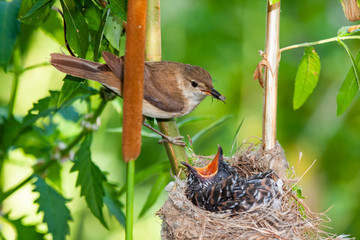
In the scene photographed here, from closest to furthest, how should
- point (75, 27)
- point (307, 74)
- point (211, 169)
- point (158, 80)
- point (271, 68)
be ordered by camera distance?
point (75, 27)
point (271, 68)
point (307, 74)
point (158, 80)
point (211, 169)

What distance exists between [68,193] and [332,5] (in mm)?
2696

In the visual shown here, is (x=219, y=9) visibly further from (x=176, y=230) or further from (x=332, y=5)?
(x=176, y=230)

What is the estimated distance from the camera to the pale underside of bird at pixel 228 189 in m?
2.27

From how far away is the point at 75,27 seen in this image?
1650 millimetres

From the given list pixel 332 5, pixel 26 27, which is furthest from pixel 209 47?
pixel 26 27

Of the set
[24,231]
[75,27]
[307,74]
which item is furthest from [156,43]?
[24,231]

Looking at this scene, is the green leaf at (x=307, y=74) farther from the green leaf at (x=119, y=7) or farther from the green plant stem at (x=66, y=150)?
the green plant stem at (x=66, y=150)

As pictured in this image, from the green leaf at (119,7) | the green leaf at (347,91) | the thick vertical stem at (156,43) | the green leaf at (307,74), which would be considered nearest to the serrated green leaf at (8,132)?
the thick vertical stem at (156,43)

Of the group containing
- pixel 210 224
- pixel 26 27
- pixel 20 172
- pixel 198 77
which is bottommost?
pixel 20 172

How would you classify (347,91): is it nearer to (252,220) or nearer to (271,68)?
(271,68)

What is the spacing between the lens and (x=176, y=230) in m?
2.00

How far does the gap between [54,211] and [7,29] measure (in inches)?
31.8

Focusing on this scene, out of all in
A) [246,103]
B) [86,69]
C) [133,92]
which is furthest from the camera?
[246,103]

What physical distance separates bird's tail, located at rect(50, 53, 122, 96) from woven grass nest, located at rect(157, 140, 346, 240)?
487mm
